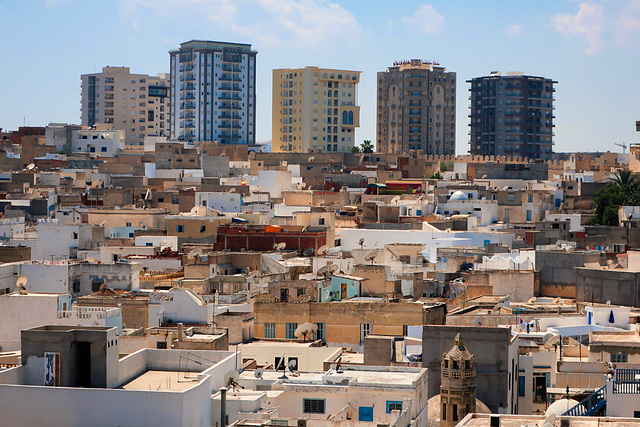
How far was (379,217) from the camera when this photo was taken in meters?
56.8

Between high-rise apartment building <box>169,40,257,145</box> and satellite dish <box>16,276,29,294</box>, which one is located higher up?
high-rise apartment building <box>169,40,257,145</box>

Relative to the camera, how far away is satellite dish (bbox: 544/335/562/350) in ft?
87.2

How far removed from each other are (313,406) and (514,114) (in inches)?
4576

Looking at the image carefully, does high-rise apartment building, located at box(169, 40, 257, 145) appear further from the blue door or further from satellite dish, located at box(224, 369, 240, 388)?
satellite dish, located at box(224, 369, 240, 388)

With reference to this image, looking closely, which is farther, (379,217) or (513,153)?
(513,153)

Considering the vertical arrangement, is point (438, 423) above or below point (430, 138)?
below

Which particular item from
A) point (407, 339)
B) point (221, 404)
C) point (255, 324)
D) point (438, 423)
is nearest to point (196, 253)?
point (255, 324)

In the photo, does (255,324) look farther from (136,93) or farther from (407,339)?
(136,93)

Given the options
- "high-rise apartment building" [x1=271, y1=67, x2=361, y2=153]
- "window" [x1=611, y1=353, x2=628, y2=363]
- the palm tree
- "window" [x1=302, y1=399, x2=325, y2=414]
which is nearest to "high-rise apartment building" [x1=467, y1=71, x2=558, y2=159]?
"high-rise apartment building" [x1=271, y1=67, x2=361, y2=153]

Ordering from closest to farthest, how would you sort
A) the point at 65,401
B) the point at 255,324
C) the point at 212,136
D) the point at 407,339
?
the point at 65,401 < the point at 407,339 < the point at 255,324 < the point at 212,136

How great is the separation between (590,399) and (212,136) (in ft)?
348

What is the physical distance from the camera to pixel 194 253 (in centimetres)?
4356

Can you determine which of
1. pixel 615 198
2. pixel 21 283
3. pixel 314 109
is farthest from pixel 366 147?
pixel 21 283

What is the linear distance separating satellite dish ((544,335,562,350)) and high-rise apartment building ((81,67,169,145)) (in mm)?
113511
